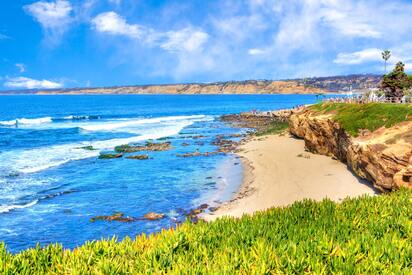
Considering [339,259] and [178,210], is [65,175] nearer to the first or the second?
[178,210]

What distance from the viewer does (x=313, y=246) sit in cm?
927

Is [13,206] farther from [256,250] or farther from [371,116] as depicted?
[371,116]

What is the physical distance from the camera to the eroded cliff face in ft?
68.4

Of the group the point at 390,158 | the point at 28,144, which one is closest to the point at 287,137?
the point at 390,158

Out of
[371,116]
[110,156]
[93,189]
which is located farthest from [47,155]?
[371,116]

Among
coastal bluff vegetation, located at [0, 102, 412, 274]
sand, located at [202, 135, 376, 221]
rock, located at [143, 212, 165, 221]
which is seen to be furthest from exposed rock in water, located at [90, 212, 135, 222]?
coastal bluff vegetation, located at [0, 102, 412, 274]

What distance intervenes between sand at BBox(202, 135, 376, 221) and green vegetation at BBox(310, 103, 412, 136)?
329cm

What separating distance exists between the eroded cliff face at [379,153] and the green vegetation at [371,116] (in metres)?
0.56

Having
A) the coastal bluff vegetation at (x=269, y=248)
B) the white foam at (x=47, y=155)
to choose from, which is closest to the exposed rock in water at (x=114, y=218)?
the coastal bluff vegetation at (x=269, y=248)

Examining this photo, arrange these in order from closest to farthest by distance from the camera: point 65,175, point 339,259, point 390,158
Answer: point 339,259
point 390,158
point 65,175

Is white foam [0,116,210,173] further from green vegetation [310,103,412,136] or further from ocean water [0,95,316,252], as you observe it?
green vegetation [310,103,412,136]

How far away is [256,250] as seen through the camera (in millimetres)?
9125

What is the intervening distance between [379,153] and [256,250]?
15.7 meters

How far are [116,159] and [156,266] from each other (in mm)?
33713
